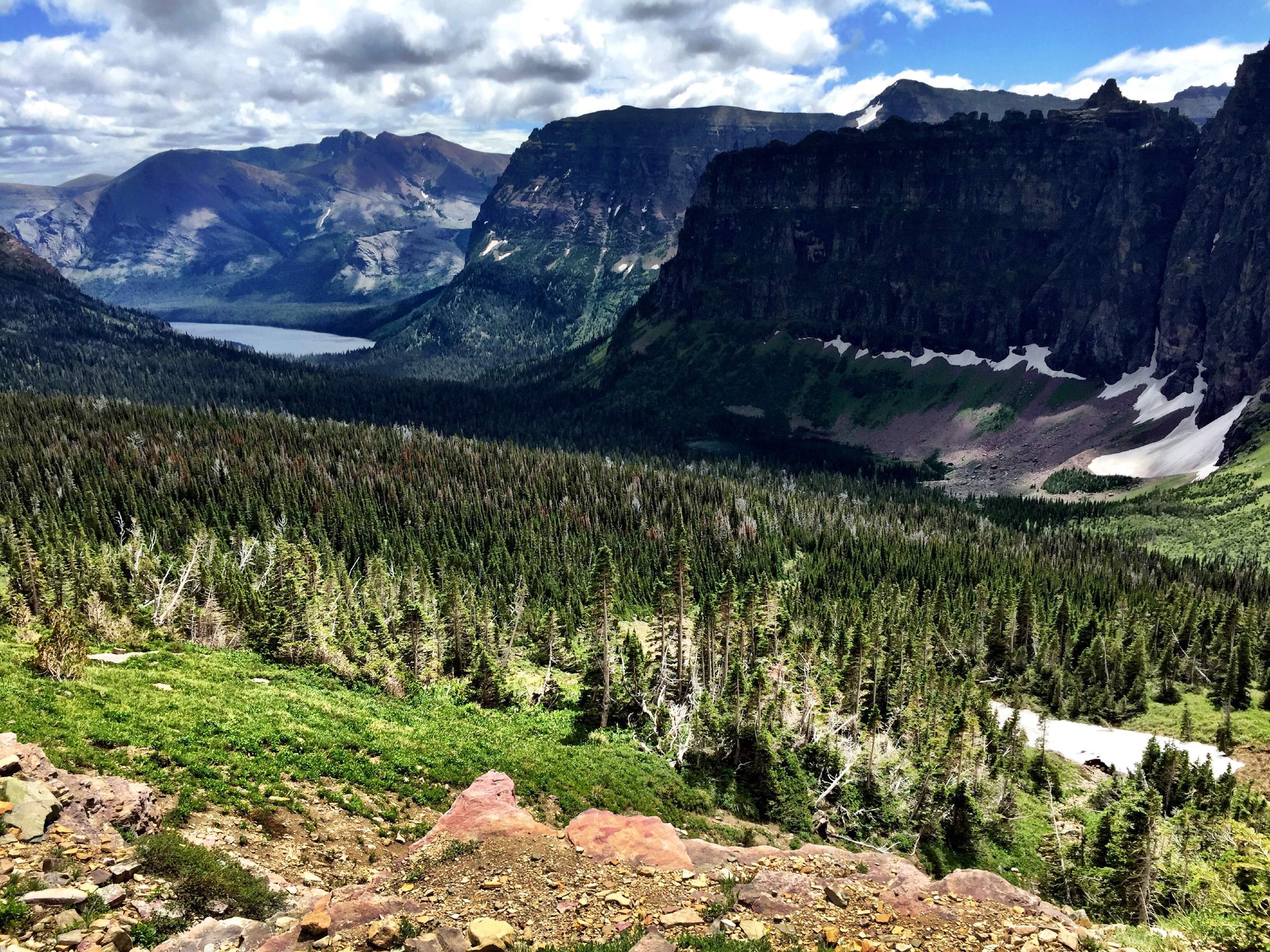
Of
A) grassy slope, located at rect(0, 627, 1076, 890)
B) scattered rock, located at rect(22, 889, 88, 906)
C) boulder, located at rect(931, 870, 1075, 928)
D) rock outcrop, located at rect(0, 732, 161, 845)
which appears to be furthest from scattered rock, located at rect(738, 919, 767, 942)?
rock outcrop, located at rect(0, 732, 161, 845)

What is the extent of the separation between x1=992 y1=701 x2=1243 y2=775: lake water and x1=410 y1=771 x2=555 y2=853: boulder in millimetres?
74089

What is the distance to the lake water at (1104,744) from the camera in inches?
3442

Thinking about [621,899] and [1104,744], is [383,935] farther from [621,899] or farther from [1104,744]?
[1104,744]

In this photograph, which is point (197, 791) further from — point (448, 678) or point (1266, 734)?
point (1266, 734)

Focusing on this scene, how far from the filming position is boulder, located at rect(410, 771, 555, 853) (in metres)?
29.4

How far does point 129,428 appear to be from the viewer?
19825cm

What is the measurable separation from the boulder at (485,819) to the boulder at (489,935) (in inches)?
291

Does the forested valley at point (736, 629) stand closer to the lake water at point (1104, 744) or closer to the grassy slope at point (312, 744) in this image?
the grassy slope at point (312, 744)

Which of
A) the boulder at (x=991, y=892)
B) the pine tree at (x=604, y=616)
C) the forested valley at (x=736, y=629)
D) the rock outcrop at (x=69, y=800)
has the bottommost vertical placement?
the forested valley at (x=736, y=629)

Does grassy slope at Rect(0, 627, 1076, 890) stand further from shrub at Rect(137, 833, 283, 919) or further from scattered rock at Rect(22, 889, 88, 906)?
scattered rock at Rect(22, 889, 88, 906)

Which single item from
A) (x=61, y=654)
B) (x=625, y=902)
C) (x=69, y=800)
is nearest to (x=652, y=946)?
(x=625, y=902)

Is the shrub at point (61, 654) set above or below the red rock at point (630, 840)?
above

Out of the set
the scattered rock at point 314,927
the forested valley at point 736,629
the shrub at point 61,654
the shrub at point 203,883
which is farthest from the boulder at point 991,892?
the shrub at point 61,654

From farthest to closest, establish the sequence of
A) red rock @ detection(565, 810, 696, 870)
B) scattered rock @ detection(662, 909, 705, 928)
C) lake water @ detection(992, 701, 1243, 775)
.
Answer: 1. lake water @ detection(992, 701, 1243, 775)
2. red rock @ detection(565, 810, 696, 870)
3. scattered rock @ detection(662, 909, 705, 928)
